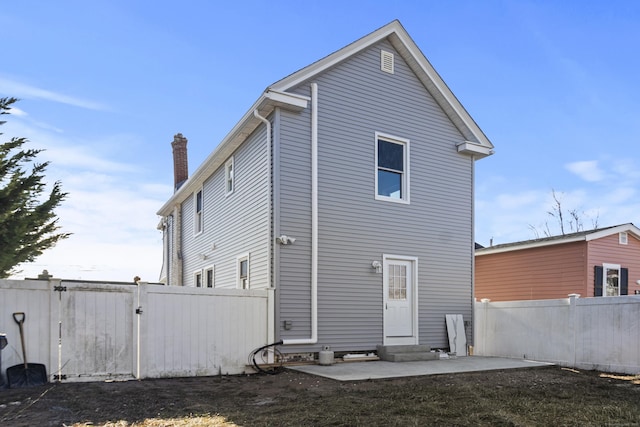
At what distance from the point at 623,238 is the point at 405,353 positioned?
28.1 feet

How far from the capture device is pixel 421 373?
27.4 feet

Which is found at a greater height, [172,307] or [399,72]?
[399,72]

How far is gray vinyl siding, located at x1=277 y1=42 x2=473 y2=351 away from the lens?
9.90 metres

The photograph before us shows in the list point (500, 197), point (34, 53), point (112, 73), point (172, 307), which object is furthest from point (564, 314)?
point (500, 197)

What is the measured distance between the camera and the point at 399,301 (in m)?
11.1

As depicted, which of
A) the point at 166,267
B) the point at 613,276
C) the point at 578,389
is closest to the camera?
the point at 578,389

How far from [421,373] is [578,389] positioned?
2.34 m

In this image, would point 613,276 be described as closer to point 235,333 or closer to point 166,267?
point 235,333

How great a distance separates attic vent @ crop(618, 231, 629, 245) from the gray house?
545cm

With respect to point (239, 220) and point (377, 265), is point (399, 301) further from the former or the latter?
point (239, 220)

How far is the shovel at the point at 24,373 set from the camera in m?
6.78

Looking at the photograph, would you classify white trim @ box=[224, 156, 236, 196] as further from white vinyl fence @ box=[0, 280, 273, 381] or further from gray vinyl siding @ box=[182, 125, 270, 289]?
white vinyl fence @ box=[0, 280, 273, 381]

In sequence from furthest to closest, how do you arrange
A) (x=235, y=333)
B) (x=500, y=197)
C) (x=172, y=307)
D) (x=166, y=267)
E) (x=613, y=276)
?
1. (x=500, y=197)
2. (x=166, y=267)
3. (x=613, y=276)
4. (x=235, y=333)
5. (x=172, y=307)

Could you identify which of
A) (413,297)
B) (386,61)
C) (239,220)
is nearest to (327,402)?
(413,297)
